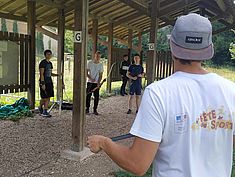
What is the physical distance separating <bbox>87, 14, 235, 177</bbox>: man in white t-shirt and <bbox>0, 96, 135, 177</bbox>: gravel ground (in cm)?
307

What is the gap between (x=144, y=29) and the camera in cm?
1527

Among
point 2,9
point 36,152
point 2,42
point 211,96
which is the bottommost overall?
point 36,152

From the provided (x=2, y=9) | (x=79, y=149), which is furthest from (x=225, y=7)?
(x=79, y=149)

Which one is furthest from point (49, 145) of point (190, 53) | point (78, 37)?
point (190, 53)

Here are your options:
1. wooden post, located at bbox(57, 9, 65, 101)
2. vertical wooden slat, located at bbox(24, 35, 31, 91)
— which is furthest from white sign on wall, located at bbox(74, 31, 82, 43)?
wooden post, located at bbox(57, 9, 65, 101)

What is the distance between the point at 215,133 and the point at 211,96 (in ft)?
0.48

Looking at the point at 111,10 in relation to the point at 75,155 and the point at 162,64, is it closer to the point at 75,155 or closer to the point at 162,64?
the point at 162,64

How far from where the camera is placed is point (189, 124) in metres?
1.18

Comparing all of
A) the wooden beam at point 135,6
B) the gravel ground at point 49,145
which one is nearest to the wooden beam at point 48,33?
the gravel ground at point 49,145

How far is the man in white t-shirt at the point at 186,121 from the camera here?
45.4 inches

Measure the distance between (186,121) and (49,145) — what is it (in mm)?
4457

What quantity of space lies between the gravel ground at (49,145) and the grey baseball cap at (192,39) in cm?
321

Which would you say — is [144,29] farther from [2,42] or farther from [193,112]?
[193,112]

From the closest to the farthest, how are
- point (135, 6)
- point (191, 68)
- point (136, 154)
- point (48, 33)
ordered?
point (136, 154) < point (191, 68) < point (135, 6) < point (48, 33)
